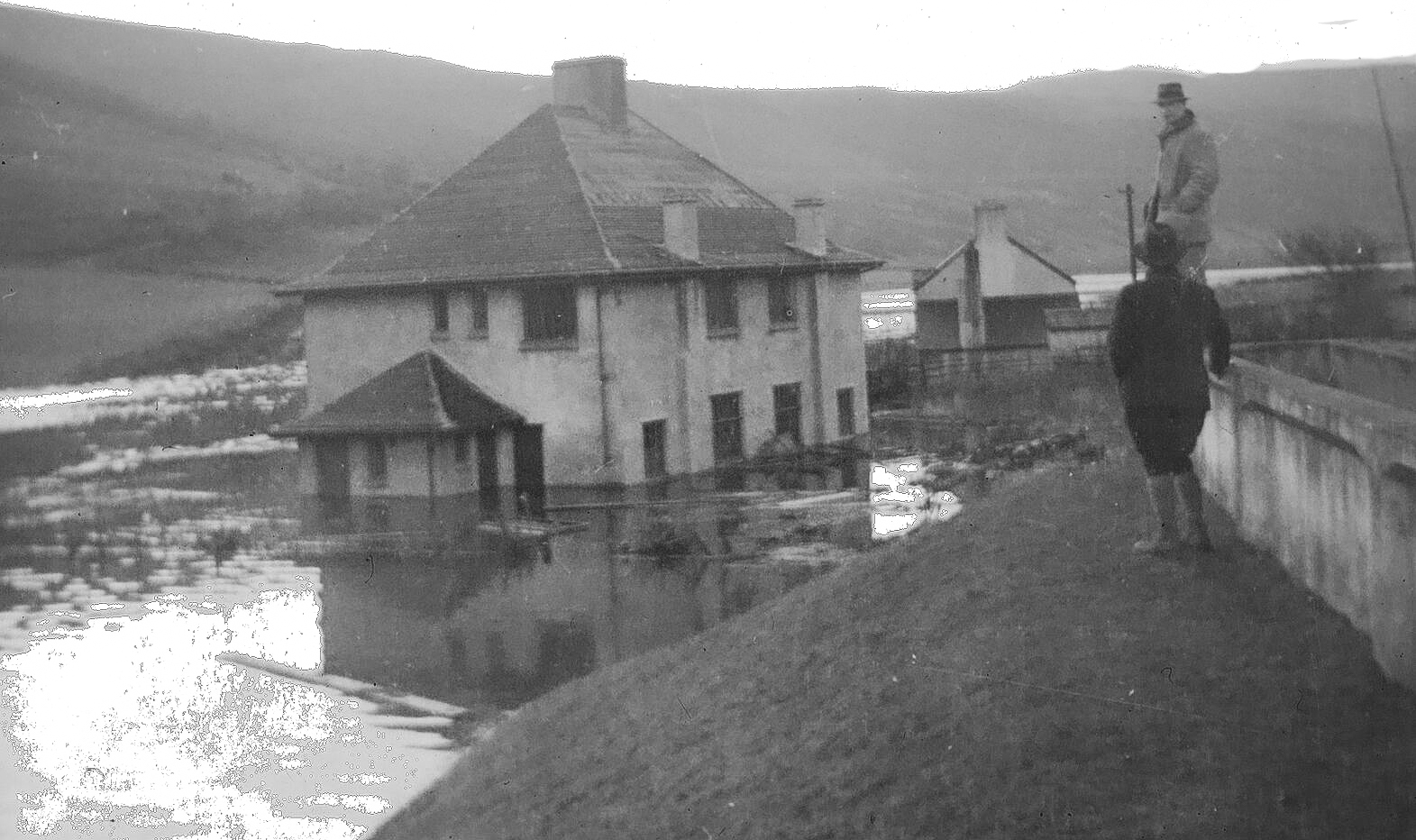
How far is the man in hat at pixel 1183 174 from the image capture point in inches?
476

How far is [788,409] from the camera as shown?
43.7 m

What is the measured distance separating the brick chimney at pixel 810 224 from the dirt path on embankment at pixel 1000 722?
104ft

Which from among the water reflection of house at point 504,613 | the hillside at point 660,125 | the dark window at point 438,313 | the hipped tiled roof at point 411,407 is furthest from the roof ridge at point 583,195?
the hillside at point 660,125

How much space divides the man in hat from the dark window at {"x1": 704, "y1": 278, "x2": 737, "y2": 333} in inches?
1112

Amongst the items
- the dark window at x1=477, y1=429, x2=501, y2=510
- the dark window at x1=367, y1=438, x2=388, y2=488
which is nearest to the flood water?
the dark window at x1=367, y1=438, x2=388, y2=488

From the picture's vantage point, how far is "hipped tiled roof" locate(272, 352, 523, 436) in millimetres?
36656

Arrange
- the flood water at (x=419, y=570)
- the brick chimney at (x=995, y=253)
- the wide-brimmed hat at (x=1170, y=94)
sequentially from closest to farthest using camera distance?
the wide-brimmed hat at (x=1170, y=94), the flood water at (x=419, y=570), the brick chimney at (x=995, y=253)

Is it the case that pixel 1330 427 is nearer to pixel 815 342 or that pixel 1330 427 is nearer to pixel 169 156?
pixel 815 342

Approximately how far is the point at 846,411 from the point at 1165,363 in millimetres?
36045

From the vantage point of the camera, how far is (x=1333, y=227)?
11594 millimetres

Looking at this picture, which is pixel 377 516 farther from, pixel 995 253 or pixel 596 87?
pixel 995 253

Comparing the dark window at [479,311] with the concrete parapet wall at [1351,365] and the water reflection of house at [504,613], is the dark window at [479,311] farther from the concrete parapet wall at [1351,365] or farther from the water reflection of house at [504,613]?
the concrete parapet wall at [1351,365]

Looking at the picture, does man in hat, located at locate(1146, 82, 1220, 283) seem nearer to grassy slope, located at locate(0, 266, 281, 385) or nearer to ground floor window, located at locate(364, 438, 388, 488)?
grassy slope, located at locate(0, 266, 281, 385)

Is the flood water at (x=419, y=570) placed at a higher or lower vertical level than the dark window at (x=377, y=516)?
lower
